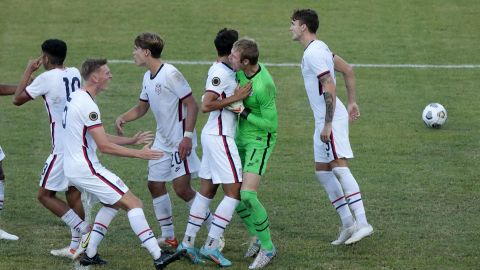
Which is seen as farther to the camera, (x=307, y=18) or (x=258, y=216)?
(x=307, y=18)

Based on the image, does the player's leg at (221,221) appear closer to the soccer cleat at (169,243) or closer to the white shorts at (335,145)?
the soccer cleat at (169,243)

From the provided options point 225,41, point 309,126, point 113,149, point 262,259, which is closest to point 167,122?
point 225,41

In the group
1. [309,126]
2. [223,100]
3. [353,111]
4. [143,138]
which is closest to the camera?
[143,138]

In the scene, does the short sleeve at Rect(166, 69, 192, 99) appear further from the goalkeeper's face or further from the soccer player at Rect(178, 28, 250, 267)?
the goalkeeper's face

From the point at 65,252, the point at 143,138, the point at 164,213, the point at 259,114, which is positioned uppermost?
the point at 259,114

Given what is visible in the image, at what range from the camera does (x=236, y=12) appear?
78.7 feet

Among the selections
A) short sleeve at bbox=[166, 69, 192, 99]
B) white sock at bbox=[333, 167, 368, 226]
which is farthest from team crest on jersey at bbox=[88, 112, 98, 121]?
white sock at bbox=[333, 167, 368, 226]

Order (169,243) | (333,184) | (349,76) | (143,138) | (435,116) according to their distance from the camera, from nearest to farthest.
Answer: (143,138) → (169,243) → (333,184) → (349,76) → (435,116)

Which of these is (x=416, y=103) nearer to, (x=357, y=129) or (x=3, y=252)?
(x=357, y=129)

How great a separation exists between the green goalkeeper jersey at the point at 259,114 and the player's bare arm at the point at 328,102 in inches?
22.9

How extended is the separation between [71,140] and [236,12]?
1503cm

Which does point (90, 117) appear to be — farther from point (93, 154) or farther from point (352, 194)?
point (352, 194)

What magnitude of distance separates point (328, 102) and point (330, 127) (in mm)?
278

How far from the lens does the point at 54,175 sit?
10.2 m
